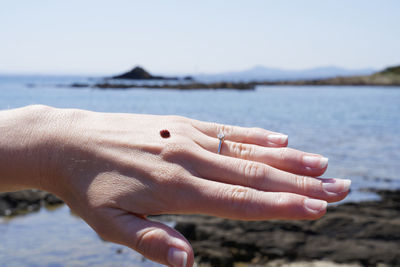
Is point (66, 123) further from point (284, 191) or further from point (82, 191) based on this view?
point (284, 191)

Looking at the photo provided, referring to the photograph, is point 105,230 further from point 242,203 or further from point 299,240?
point 299,240

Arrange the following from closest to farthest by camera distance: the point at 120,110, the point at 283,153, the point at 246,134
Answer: the point at 283,153 → the point at 246,134 → the point at 120,110

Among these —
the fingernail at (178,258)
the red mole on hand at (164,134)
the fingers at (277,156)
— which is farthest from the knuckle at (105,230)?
the fingers at (277,156)

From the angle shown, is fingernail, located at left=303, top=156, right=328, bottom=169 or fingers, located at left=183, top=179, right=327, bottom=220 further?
fingernail, located at left=303, top=156, right=328, bottom=169

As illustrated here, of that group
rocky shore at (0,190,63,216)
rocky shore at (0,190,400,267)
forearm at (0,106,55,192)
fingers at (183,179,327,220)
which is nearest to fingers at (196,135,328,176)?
fingers at (183,179,327,220)

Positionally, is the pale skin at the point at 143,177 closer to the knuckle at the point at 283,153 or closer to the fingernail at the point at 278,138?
the knuckle at the point at 283,153

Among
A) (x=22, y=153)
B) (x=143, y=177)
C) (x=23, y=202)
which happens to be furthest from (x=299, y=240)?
(x=23, y=202)

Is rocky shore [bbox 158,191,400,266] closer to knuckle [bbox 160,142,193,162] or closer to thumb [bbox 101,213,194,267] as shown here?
knuckle [bbox 160,142,193,162]
